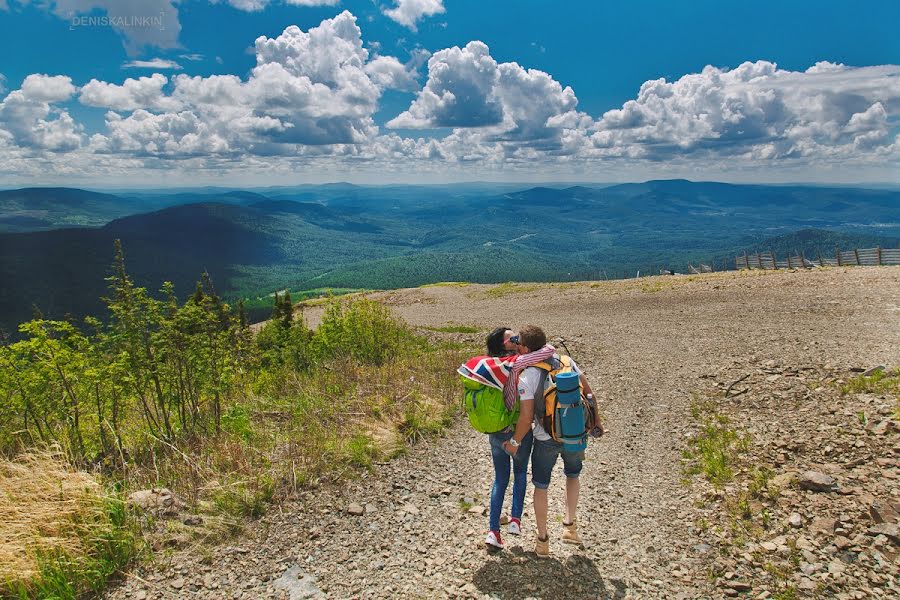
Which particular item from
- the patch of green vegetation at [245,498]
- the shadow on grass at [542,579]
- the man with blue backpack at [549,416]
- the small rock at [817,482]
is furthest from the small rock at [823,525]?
the patch of green vegetation at [245,498]

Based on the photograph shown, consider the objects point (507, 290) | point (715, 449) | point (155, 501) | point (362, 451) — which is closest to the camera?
point (155, 501)

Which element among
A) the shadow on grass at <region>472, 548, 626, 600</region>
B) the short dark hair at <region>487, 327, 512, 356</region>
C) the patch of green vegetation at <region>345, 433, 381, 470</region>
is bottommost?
the shadow on grass at <region>472, 548, 626, 600</region>

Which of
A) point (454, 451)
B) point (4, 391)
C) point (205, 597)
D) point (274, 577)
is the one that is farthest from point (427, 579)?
point (4, 391)

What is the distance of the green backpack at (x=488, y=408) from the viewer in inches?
210

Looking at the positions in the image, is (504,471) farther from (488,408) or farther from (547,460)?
(488,408)

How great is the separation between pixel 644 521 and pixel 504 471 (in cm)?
216

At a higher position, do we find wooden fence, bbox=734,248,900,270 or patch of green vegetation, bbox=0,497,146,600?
wooden fence, bbox=734,248,900,270

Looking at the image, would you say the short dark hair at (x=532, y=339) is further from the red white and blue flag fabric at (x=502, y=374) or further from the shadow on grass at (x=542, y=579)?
the shadow on grass at (x=542, y=579)

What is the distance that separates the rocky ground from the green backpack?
4.95 feet

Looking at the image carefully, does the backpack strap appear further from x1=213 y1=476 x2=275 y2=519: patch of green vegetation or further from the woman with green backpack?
x1=213 y1=476 x2=275 y2=519: patch of green vegetation

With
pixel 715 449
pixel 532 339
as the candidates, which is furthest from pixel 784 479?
pixel 532 339

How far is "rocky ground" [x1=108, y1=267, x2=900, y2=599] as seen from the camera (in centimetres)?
509

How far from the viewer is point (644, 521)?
640 centimetres

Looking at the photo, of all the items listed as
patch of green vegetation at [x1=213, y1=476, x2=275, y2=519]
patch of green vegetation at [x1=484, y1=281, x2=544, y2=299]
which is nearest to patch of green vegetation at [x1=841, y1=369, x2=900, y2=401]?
patch of green vegetation at [x1=213, y1=476, x2=275, y2=519]
